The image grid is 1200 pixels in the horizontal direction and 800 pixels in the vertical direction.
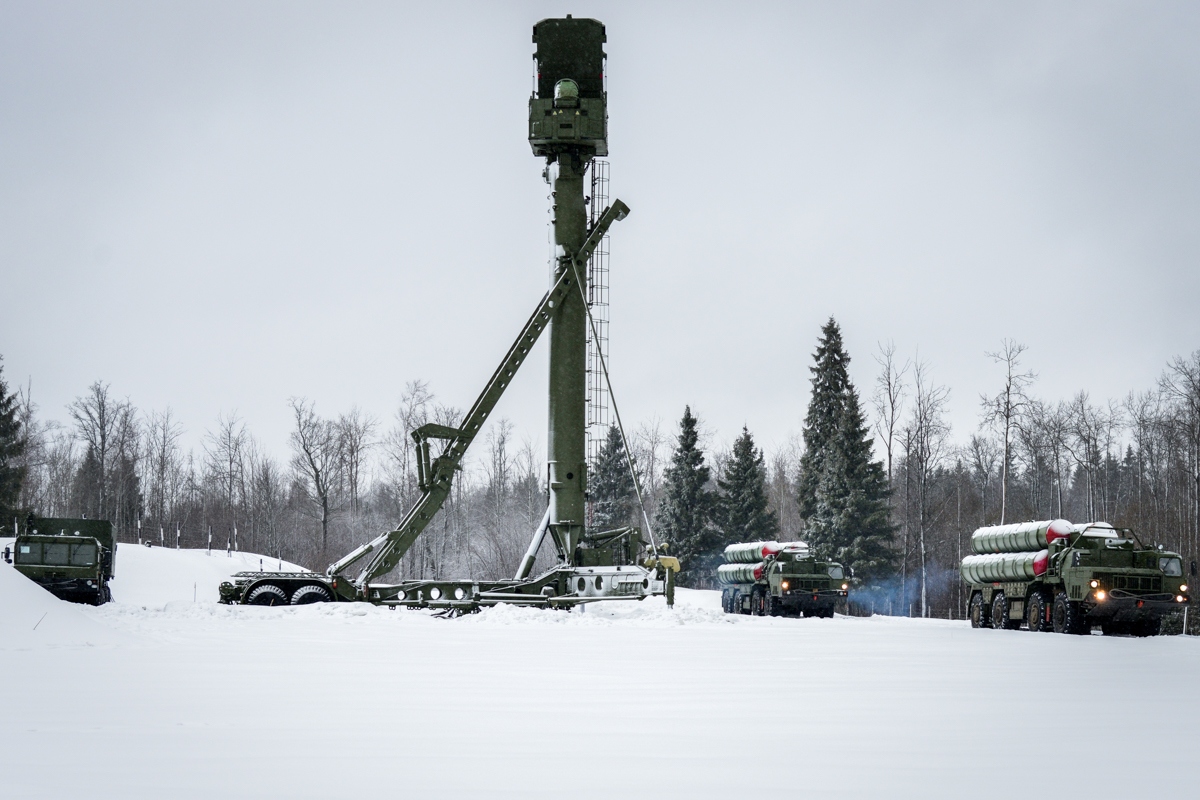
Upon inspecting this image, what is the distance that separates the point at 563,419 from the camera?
28.7 metres

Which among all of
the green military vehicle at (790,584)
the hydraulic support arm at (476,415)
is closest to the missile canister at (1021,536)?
the green military vehicle at (790,584)

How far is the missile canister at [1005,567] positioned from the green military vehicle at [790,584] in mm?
4945

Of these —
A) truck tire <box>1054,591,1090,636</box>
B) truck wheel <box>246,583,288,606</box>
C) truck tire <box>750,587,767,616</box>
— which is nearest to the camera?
truck tire <box>1054,591,1090,636</box>

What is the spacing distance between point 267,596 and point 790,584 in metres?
14.4

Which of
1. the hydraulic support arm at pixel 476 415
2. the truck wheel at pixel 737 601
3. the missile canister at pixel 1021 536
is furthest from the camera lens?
the truck wheel at pixel 737 601

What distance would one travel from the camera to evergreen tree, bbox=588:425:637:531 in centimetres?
6306

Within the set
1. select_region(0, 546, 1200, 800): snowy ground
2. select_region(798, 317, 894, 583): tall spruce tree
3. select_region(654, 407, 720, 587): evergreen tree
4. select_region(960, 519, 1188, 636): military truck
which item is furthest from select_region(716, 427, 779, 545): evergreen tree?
select_region(0, 546, 1200, 800): snowy ground

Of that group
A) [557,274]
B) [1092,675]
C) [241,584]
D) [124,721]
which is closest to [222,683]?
[124,721]

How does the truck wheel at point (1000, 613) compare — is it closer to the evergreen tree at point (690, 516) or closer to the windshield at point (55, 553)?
the windshield at point (55, 553)

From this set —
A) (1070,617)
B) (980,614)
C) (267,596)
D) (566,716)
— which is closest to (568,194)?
(267,596)

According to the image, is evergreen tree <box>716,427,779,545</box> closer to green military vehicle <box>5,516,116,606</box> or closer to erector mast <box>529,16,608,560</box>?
erector mast <box>529,16,608,560</box>

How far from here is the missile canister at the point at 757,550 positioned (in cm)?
3519

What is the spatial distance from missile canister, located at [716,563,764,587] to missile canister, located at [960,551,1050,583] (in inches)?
290

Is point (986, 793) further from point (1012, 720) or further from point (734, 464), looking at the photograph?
point (734, 464)
